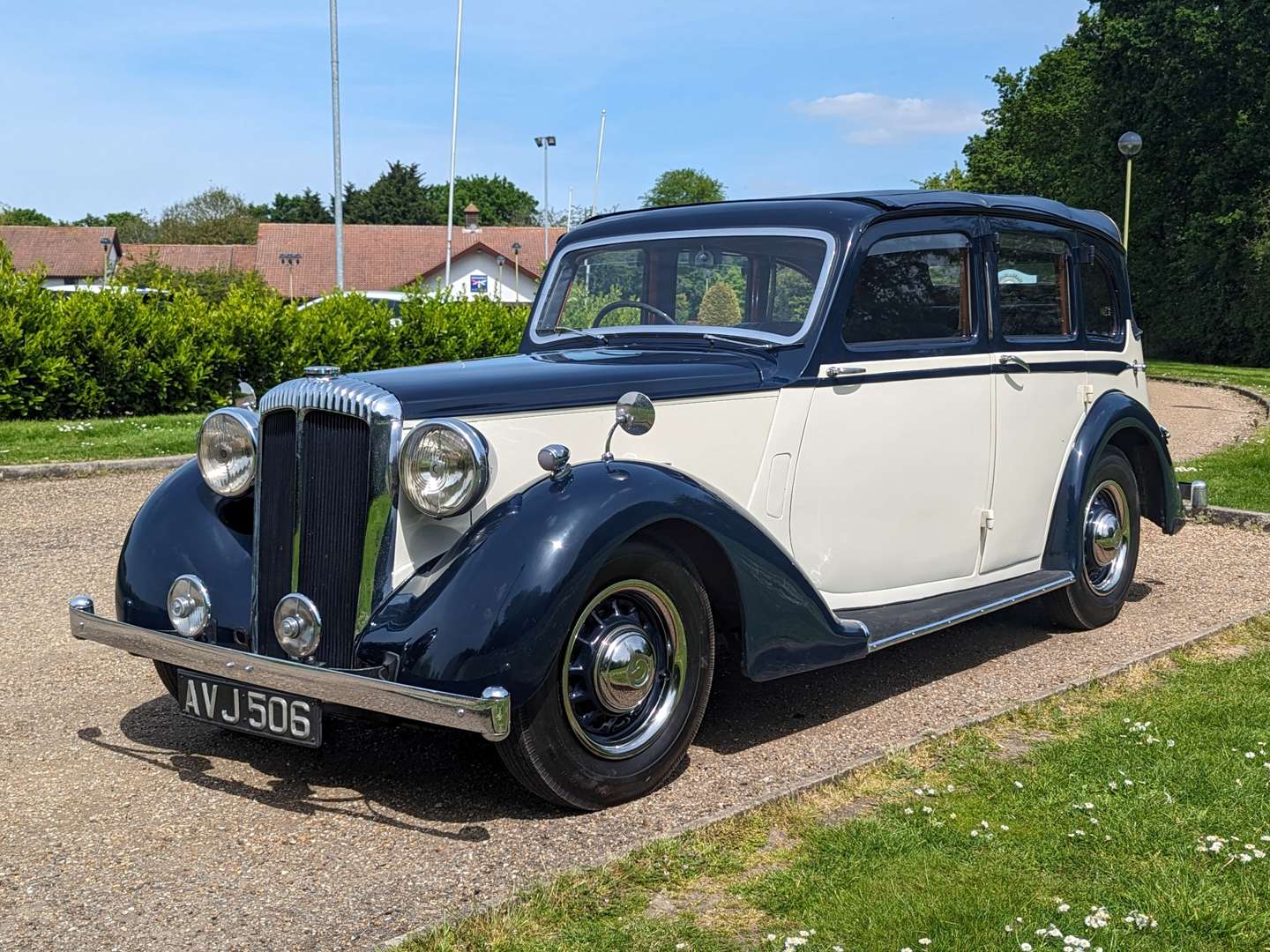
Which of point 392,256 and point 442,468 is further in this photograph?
point 392,256

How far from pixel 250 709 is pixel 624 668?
1.12 m

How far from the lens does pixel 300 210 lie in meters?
102

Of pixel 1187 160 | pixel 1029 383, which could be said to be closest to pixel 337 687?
pixel 1029 383

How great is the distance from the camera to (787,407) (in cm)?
463

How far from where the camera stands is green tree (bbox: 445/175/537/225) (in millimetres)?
107500

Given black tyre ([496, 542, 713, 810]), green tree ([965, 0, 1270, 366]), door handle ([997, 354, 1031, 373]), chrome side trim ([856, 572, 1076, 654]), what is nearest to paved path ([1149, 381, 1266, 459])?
chrome side trim ([856, 572, 1076, 654])

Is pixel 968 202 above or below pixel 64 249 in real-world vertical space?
below

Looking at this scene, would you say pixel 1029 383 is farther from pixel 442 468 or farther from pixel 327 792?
pixel 327 792

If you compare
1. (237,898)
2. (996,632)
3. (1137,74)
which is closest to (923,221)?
(996,632)

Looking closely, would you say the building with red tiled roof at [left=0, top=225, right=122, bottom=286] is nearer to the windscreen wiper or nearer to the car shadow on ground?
the windscreen wiper

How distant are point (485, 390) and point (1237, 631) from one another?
13.3 ft

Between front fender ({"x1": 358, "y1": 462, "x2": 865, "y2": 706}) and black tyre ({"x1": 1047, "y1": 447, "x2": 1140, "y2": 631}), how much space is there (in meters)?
2.68

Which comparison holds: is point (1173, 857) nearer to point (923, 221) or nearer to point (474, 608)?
point (474, 608)

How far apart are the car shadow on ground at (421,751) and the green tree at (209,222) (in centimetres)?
7651
